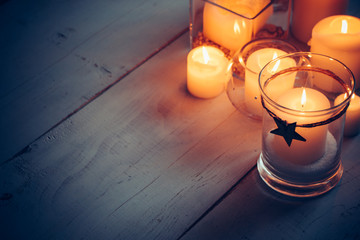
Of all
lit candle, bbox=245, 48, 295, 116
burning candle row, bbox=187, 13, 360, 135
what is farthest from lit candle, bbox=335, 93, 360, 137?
lit candle, bbox=245, 48, 295, 116

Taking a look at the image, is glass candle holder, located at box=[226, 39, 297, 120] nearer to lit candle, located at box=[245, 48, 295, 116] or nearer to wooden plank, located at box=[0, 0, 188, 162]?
lit candle, located at box=[245, 48, 295, 116]

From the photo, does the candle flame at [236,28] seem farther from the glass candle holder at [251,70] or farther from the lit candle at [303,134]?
the lit candle at [303,134]

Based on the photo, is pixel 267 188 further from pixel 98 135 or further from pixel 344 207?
pixel 98 135

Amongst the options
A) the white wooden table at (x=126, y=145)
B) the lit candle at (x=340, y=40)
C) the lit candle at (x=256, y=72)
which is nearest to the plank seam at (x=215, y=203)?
the white wooden table at (x=126, y=145)

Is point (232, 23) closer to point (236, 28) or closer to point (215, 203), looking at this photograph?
point (236, 28)

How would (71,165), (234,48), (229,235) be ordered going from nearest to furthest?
1. (229,235)
2. (71,165)
3. (234,48)

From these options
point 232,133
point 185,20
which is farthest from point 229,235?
point 185,20

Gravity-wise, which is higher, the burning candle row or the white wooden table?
the burning candle row
